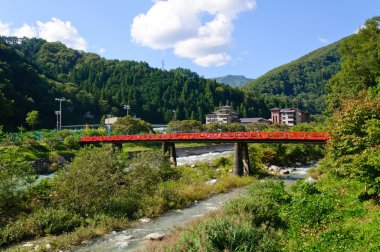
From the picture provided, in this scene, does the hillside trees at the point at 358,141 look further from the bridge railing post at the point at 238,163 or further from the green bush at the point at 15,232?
the green bush at the point at 15,232

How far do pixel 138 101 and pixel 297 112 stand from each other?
289 ft

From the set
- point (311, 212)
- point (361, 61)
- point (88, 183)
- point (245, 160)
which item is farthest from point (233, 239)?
point (361, 61)

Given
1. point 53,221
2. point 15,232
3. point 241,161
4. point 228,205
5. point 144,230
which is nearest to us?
point 228,205

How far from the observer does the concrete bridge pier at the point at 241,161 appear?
44016 mm

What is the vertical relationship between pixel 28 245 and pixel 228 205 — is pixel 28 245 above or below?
below

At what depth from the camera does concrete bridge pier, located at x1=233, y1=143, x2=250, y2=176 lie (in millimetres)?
44016

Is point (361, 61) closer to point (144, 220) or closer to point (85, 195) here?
point (144, 220)

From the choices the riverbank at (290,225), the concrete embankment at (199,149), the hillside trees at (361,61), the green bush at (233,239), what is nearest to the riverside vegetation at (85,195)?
the riverbank at (290,225)

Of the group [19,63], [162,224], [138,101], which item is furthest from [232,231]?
[138,101]

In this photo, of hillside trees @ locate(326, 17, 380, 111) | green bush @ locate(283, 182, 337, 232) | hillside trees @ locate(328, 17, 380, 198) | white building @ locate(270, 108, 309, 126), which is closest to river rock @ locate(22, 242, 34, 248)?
green bush @ locate(283, 182, 337, 232)

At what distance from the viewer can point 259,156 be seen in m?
54.2

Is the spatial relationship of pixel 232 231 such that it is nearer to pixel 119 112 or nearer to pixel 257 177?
pixel 257 177

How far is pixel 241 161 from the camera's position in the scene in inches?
1757

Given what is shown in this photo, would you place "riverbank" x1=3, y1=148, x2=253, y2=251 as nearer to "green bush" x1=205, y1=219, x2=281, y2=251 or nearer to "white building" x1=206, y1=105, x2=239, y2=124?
"green bush" x1=205, y1=219, x2=281, y2=251
